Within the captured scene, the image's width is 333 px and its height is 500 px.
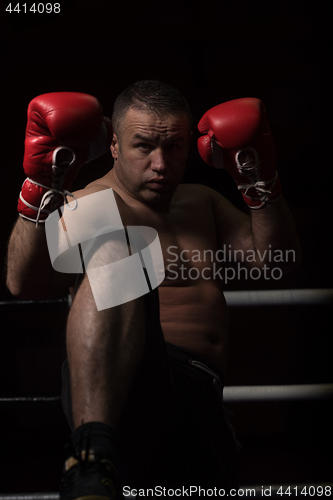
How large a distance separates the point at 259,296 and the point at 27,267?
53 centimetres

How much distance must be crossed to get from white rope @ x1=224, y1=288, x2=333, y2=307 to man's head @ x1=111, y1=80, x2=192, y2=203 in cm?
29

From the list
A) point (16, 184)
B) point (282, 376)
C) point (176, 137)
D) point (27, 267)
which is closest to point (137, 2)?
point (176, 137)

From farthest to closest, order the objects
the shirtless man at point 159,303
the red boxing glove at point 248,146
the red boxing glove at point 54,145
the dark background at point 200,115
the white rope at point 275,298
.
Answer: the dark background at point 200,115 < the white rope at point 275,298 < the red boxing glove at point 248,146 < the red boxing glove at point 54,145 < the shirtless man at point 159,303

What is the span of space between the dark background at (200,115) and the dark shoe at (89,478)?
90 centimetres

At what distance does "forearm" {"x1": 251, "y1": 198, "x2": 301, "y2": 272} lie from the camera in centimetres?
103

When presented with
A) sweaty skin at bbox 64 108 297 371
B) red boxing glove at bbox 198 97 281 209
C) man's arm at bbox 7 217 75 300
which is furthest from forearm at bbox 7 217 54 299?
red boxing glove at bbox 198 97 281 209

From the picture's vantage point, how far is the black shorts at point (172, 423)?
0.75 m

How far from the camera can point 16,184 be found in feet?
5.11

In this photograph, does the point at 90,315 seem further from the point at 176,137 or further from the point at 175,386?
the point at 176,137

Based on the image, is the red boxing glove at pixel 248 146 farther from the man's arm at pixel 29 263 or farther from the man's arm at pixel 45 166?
the man's arm at pixel 29 263

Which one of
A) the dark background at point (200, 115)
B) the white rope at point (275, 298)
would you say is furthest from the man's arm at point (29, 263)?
the dark background at point (200, 115)

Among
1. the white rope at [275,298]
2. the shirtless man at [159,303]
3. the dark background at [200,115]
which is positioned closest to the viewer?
the shirtless man at [159,303]

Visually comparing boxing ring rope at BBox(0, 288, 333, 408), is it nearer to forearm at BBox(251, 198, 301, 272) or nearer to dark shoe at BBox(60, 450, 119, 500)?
forearm at BBox(251, 198, 301, 272)

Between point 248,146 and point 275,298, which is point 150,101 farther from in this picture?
point 275,298
